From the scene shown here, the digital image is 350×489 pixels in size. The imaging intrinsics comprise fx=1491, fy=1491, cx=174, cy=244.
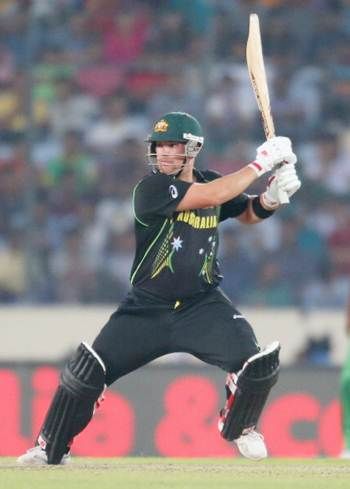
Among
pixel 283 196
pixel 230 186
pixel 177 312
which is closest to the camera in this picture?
pixel 230 186

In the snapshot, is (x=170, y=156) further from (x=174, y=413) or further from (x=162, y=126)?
(x=174, y=413)

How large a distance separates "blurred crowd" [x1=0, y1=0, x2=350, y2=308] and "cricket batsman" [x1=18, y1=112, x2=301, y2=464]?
4.51 metres

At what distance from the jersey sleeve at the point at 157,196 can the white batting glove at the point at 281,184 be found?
466mm

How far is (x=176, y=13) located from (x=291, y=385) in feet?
10.6

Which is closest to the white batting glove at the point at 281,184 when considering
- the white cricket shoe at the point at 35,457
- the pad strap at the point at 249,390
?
the pad strap at the point at 249,390

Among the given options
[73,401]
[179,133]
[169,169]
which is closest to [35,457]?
[73,401]

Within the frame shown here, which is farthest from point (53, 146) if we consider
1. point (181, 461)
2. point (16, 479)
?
point (16, 479)

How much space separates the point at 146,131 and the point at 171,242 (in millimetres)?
5090

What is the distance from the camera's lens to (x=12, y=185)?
11602 millimetres

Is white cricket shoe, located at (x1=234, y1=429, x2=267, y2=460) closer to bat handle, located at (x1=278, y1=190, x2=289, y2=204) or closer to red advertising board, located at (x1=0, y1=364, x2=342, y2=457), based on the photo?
bat handle, located at (x1=278, y1=190, x2=289, y2=204)

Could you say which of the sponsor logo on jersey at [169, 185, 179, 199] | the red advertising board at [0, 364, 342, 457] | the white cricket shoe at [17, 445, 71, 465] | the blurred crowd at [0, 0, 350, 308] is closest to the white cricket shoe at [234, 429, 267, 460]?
the white cricket shoe at [17, 445, 71, 465]

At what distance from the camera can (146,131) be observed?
11.8 m

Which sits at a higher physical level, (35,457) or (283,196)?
(283,196)

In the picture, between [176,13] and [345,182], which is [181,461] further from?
[176,13]
